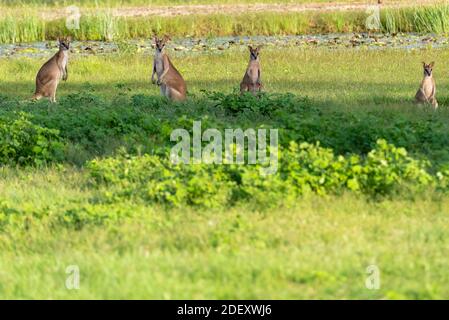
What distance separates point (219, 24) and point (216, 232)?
19332mm

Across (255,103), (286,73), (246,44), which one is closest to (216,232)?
(255,103)

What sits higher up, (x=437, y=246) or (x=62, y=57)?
(x=62, y=57)

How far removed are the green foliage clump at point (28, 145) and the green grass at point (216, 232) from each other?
0.68 feet

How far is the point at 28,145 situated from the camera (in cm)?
1091

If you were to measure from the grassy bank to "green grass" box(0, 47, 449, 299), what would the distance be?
11.8 m

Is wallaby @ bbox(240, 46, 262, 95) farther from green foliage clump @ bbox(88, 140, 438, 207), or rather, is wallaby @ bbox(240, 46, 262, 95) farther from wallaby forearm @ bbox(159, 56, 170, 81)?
green foliage clump @ bbox(88, 140, 438, 207)

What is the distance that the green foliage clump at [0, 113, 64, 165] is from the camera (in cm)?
1076

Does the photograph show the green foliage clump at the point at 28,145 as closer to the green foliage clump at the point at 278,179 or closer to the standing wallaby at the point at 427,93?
the green foliage clump at the point at 278,179

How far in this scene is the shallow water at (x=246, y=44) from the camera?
21875mm

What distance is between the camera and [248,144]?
32.7 feet

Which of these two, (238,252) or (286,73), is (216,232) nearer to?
(238,252)

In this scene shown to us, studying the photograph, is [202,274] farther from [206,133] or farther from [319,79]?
[319,79]
